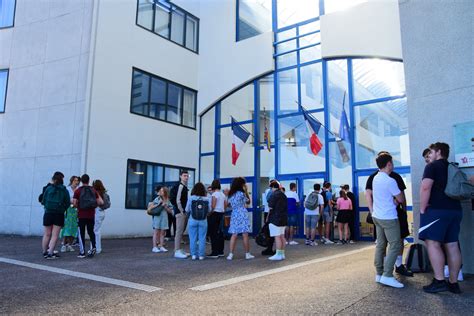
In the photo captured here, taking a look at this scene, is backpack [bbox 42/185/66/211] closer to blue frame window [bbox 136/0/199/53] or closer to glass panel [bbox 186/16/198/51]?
blue frame window [bbox 136/0/199/53]

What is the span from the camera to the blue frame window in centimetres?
1439

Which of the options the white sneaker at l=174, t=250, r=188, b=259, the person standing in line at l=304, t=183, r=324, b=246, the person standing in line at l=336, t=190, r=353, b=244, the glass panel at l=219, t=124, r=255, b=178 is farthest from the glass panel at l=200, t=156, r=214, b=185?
the white sneaker at l=174, t=250, r=188, b=259

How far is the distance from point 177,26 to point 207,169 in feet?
19.2

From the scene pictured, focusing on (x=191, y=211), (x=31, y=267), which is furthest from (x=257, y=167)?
(x=31, y=267)

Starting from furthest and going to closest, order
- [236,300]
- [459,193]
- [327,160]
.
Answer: [327,160]
[459,193]
[236,300]

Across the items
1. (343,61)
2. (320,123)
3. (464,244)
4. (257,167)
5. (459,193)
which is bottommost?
(464,244)

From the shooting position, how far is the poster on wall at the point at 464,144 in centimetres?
548

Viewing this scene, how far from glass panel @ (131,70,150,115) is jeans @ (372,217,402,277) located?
10.4m

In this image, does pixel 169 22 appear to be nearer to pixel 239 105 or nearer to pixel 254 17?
pixel 254 17

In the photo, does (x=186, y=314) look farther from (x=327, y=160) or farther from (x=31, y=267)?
(x=327, y=160)

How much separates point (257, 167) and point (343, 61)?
4755mm

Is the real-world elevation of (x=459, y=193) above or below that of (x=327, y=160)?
below

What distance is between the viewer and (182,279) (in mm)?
5426

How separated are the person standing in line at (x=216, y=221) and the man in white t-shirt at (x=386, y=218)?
11.7 feet
